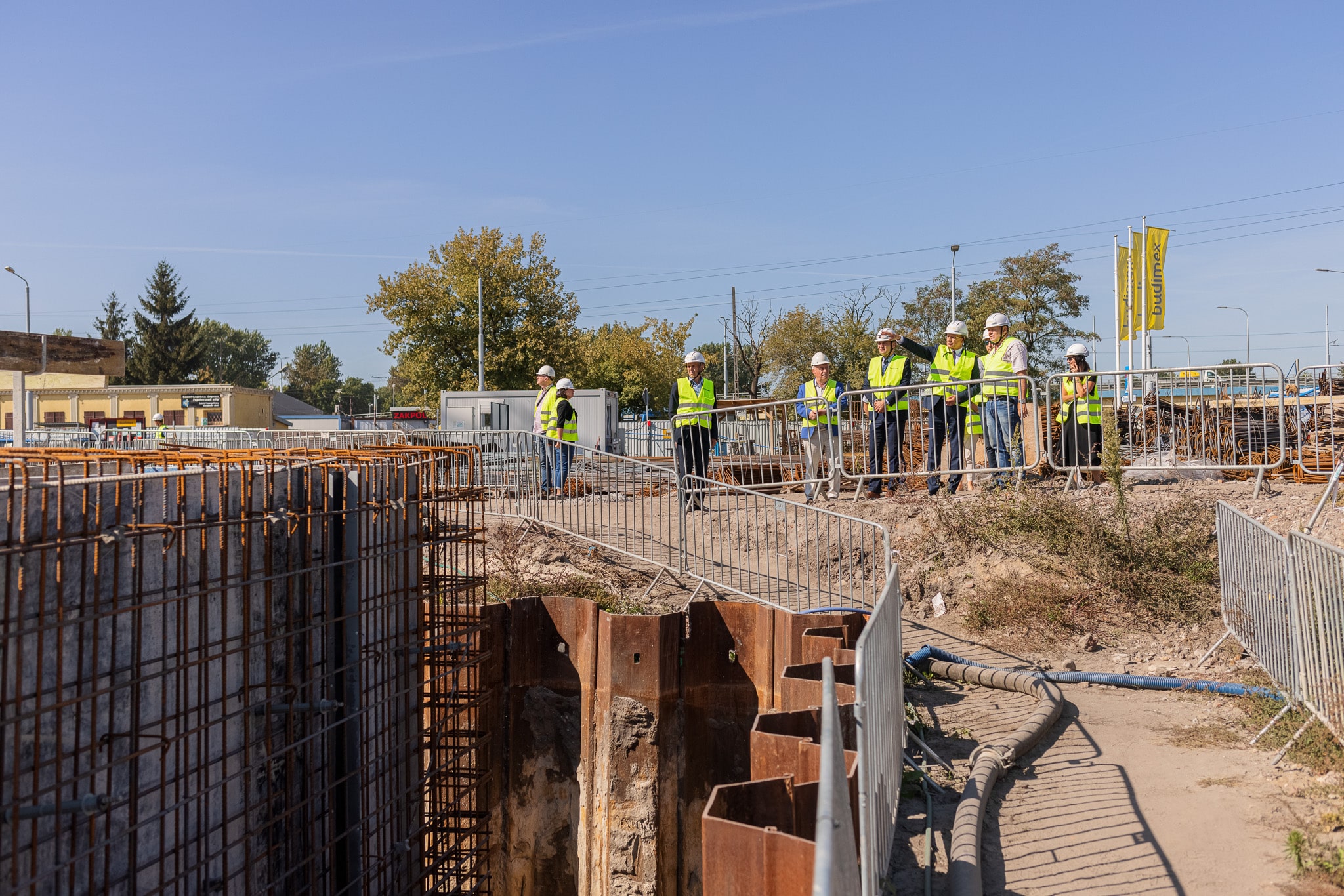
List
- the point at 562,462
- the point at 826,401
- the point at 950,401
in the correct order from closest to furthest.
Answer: the point at 562,462
the point at 950,401
the point at 826,401

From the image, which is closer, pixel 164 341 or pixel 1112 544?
pixel 1112 544

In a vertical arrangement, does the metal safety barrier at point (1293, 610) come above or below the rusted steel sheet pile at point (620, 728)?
above

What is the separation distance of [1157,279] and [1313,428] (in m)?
18.1

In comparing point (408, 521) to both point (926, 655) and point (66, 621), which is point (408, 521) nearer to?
point (66, 621)

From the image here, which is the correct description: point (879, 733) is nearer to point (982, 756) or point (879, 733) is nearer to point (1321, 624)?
point (982, 756)

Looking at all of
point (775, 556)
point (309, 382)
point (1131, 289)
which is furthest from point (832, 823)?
point (309, 382)

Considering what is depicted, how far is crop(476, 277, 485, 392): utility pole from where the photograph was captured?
3684 cm

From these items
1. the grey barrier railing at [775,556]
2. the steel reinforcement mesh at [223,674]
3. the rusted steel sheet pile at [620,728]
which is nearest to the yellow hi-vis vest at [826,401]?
the grey barrier railing at [775,556]

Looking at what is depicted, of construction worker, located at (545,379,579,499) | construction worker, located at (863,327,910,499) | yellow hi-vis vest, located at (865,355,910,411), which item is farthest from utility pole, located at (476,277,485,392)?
construction worker, located at (863,327,910,499)

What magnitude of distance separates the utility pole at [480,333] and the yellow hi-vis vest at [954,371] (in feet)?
87.1

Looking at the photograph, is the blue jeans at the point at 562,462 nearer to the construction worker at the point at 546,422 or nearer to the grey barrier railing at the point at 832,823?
the construction worker at the point at 546,422

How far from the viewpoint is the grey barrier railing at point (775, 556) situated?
946 cm

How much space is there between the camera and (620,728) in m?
7.33

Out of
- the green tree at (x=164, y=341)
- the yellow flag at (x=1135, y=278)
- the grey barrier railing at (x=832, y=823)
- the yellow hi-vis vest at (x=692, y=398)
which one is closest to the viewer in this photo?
the grey barrier railing at (x=832, y=823)
